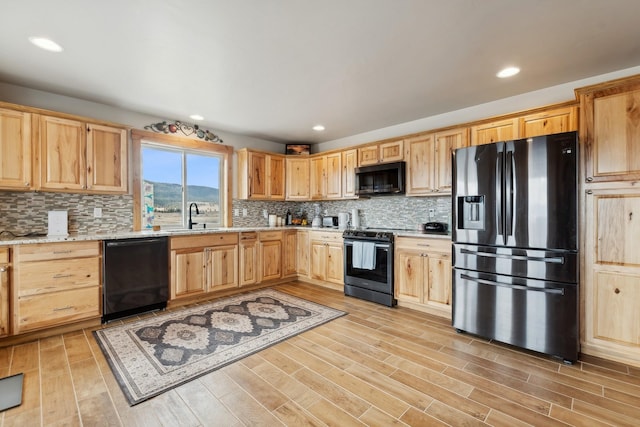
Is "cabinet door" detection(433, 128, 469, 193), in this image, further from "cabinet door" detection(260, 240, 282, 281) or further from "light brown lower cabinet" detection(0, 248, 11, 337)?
"light brown lower cabinet" detection(0, 248, 11, 337)

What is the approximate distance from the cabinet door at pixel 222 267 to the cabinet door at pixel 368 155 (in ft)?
7.50

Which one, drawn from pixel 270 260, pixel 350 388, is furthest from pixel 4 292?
pixel 350 388

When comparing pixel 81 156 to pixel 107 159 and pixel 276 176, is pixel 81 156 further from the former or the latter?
pixel 276 176

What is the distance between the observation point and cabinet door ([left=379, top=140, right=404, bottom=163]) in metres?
4.05

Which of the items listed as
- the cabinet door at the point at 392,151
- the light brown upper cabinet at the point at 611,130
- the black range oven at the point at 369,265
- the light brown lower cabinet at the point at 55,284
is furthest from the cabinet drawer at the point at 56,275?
the light brown upper cabinet at the point at 611,130

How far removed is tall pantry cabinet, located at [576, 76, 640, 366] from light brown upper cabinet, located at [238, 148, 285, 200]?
3993 mm

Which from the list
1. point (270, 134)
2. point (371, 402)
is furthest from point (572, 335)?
point (270, 134)

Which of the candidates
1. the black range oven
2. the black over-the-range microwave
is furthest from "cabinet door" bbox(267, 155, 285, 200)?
the black range oven

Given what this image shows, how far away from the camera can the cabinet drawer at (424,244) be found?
3.27m

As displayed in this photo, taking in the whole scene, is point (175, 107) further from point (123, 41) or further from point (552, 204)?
point (552, 204)

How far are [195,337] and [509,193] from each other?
10.4ft

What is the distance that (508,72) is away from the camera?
271 centimetres

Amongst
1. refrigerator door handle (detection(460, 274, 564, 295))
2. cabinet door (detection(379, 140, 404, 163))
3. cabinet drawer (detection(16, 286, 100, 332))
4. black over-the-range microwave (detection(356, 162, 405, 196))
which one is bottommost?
cabinet drawer (detection(16, 286, 100, 332))

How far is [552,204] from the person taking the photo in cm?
240
